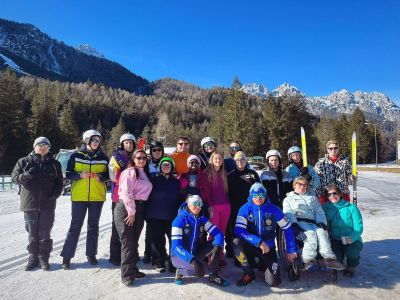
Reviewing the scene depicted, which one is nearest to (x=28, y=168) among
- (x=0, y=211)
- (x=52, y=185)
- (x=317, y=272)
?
(x=52, y=185)

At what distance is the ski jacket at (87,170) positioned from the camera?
4.98 metres

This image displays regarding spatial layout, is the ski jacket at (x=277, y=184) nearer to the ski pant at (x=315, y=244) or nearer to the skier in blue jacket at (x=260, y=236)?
the skier in blue jacket at (x=260, y=236)

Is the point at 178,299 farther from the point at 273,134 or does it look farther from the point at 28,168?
the point at 273,134

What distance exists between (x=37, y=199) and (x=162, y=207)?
190cm

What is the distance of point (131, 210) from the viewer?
4348 mm

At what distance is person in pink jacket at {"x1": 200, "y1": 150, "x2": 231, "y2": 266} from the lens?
4.87 meters

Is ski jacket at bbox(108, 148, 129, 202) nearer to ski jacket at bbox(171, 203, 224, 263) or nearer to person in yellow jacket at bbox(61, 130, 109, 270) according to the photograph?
person in yellow jacket at bbox(61, 130, 109, 270)

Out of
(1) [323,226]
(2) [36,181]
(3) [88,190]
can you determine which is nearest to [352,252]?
(1) [323,226]

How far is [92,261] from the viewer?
197 inches

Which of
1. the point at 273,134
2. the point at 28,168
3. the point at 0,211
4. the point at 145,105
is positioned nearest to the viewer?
the point at 28,168

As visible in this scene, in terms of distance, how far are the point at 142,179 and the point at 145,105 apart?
123037mm

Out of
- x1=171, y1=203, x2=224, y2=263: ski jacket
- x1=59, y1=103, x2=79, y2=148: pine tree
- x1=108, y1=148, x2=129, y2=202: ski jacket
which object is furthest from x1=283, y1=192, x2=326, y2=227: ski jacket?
x1=59, y1=103, x2=79, y2=148: pine tree

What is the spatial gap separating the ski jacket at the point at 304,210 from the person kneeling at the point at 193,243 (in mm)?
1135

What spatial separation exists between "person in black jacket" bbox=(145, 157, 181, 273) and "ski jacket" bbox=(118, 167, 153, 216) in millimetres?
151
